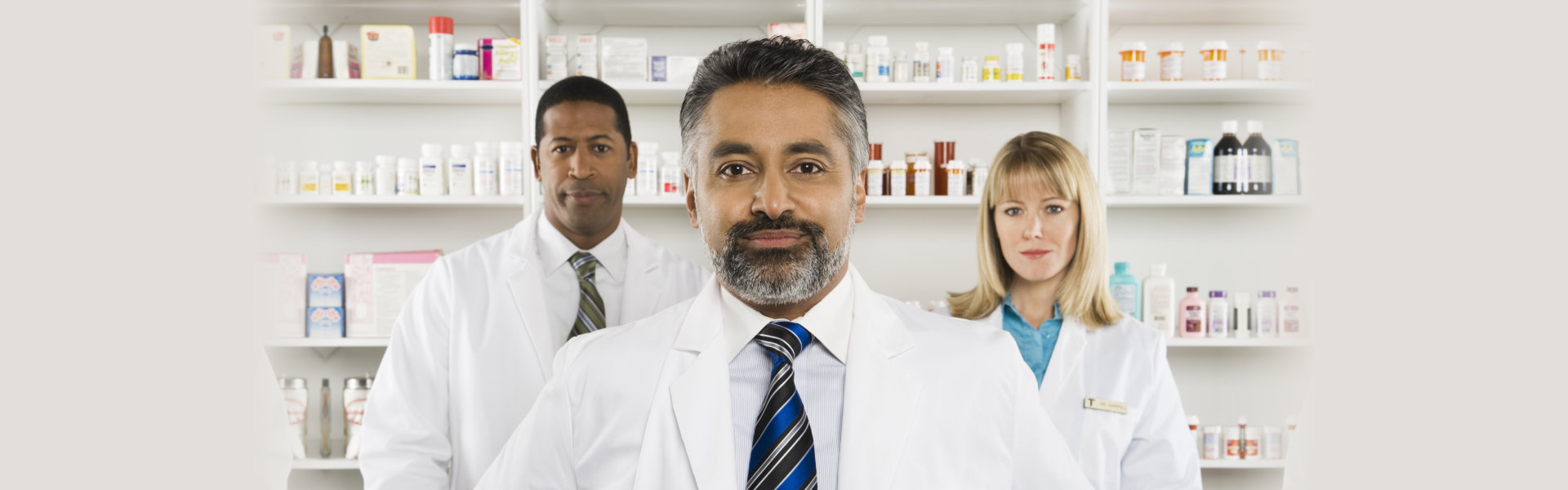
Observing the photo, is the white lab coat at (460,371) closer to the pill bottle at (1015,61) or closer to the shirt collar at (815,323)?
the shirt collar at (815,323)

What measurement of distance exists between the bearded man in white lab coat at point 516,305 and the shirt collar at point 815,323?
826 millimetres

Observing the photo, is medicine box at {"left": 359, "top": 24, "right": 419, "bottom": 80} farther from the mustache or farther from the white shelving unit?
the mustache

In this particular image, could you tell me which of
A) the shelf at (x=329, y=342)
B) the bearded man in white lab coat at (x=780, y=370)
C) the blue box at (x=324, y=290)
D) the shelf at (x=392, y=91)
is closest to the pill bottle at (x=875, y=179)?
the shelf at (x=392, y=91)

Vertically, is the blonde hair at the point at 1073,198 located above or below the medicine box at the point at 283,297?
above

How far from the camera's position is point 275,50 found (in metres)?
2.83

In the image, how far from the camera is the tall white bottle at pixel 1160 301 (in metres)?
2.85

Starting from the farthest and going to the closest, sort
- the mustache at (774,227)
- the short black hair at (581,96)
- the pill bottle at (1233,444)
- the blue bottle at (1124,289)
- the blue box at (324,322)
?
the pill bottle at (1233,444)
the blue box at (324,322)
the blue bottle at (1124,289)
the short black hair at (581,96)
the mustache at (774,227)

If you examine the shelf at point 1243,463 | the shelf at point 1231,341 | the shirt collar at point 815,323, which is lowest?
the shelf at point 1243,463

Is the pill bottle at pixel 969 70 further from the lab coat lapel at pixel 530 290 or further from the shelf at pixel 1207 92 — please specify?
the lab coat lapel at pixel 530 290

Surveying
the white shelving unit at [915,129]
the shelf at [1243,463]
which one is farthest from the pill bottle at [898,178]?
the shelf at [1243,463]

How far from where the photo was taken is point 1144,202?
2.82 metres

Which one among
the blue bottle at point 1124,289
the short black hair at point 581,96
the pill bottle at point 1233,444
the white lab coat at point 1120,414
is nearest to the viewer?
the white lab coat at point 1120,414

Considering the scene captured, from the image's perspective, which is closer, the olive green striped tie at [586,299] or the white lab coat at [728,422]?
the white lab coat at [728,422]

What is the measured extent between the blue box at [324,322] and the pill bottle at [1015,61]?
7.12 ft
